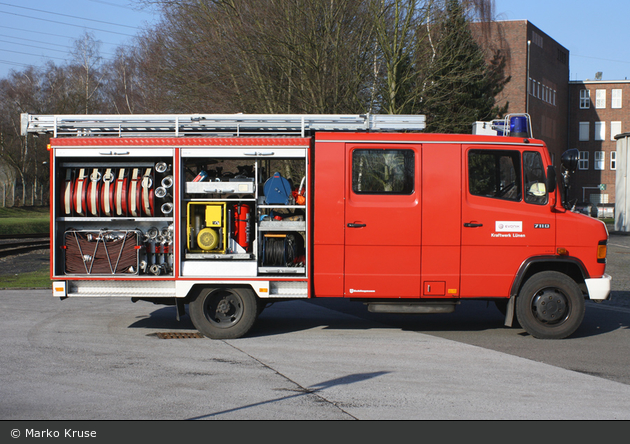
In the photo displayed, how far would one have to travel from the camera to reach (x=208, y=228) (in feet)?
27.3

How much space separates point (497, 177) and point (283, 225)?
117 inches

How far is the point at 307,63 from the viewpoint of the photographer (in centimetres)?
1970

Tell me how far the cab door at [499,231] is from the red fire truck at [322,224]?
0.06 feet

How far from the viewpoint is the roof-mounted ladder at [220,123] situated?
27.3 ft

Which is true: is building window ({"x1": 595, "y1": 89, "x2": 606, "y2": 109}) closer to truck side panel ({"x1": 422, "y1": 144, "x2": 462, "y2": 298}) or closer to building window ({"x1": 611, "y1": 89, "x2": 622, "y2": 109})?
building window ({"x1": 611, "y1": 89, "x2": 622, "y2": 109})

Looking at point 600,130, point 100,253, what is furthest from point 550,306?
point 600,130

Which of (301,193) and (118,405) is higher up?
(301,193)

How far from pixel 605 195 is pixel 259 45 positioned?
6028 cm

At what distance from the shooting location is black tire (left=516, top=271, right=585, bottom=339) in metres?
8.20

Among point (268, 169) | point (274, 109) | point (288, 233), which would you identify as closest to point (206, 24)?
point (274, 109)

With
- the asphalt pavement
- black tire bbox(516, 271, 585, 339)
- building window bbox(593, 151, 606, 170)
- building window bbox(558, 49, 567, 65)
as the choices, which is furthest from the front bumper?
building window bbox(593, 151, 606, 170)

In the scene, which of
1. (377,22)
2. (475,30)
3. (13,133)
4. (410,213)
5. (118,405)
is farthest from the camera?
(13,133)

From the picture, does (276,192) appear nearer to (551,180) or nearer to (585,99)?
(551,180)

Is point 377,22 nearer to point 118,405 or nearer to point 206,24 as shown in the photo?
point 206,24
